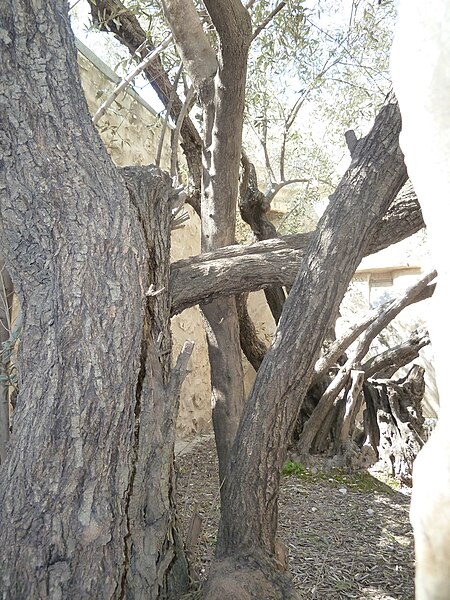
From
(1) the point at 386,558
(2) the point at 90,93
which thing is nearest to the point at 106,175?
(1) the point at 386,558

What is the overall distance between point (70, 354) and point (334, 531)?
2.20 m

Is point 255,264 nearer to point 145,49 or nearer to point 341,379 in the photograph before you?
point 145,49

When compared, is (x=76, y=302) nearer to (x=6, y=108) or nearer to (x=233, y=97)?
(x=6, y=108)

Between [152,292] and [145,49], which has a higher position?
[145,49]

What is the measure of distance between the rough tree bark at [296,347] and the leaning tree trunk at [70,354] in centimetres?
33

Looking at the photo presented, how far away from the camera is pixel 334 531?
133 inches

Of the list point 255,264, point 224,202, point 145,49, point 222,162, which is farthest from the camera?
point 145,49

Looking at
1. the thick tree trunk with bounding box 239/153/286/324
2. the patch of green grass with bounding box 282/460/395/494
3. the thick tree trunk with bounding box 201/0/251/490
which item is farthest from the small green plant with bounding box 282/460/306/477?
the thick tree trunk with bounding box 239/153/286/324

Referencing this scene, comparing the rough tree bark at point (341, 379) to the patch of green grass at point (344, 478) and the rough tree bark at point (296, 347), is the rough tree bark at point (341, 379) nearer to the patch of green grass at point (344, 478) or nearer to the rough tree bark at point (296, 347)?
the patch of green grass at point (344, 478)

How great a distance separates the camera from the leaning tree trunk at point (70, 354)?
5.91 feet

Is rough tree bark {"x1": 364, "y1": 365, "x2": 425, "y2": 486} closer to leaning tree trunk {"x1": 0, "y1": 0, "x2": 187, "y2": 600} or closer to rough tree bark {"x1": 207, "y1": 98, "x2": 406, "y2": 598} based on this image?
rough tree bark {"x1": 207, "y1": 98, "x2": 406, "y2": 598}

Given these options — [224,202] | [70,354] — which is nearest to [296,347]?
[70,354]

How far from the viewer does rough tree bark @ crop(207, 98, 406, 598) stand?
7.34 ft

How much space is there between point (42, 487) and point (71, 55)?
1.42 meters
